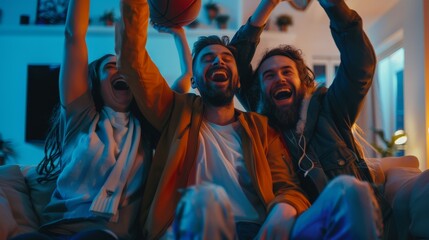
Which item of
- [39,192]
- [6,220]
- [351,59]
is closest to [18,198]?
[39,192]

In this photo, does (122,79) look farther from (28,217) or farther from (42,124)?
(42,124)

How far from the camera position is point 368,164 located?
66.8 inches

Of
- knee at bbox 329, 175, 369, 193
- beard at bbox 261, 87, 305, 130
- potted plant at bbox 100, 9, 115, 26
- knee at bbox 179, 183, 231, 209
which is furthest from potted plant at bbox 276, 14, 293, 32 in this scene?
knee at bbox 179, 183, 231, 209

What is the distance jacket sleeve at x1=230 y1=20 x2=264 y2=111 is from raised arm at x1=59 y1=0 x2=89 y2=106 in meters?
0.69

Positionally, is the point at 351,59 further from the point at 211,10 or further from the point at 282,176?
the point at 211,10

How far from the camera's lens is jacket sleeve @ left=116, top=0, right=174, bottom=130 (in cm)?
137

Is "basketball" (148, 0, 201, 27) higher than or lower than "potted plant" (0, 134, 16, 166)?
higher

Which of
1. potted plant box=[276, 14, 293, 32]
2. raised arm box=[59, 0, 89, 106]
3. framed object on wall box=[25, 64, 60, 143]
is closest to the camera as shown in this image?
raised arm box=[59, 0, 89, 106]

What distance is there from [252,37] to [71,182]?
3.30 feet

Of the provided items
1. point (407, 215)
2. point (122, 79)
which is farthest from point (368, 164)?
point (122, 79)

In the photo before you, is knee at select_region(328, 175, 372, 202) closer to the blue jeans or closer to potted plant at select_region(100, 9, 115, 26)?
the blue jeans

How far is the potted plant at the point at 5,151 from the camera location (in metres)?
4.74

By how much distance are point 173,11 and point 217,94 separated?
44 centimetres

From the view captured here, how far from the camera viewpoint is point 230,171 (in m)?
1.43
